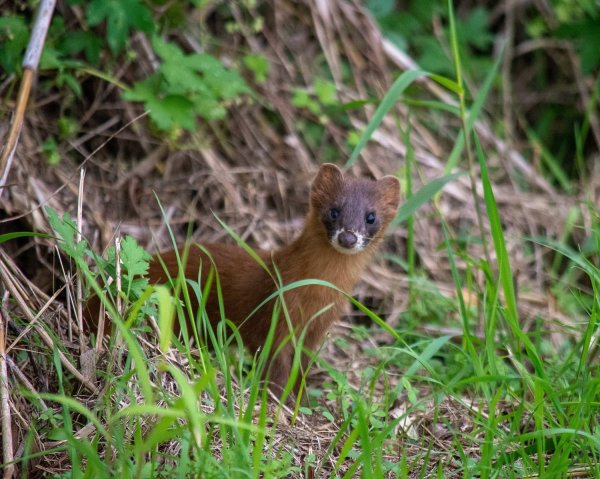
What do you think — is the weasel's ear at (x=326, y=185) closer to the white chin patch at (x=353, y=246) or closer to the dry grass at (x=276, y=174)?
the white chin patch at (x=353, y=246)

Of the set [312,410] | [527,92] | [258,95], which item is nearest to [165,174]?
[258,95]

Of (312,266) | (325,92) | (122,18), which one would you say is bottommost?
(312,266)

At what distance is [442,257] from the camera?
6.44m

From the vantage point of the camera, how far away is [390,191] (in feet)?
16.4

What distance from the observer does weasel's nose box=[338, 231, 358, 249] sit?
451 centimetres

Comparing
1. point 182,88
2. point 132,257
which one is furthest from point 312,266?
point 182,88

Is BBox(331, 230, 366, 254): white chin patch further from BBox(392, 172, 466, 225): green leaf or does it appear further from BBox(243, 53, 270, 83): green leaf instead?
BBox(243, 53, 270, 83): green leaf

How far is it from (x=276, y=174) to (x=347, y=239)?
78.5 inches

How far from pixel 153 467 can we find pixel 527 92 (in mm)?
6146

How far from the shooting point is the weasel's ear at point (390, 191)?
4908 mm

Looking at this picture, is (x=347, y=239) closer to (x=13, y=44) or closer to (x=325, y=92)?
(x=13, y=44)

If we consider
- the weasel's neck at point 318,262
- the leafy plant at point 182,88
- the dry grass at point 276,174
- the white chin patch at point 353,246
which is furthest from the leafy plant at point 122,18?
the white chin patch at point 353,246

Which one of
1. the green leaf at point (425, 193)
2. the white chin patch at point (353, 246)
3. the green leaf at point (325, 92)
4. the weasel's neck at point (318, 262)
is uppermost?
the green leaf at point (325, 92)

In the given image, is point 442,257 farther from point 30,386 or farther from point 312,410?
point 30,386
